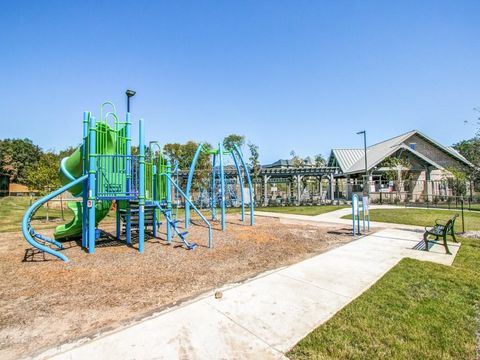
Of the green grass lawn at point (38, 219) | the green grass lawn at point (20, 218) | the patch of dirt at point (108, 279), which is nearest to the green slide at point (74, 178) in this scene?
the patch of dirt at point (108, 279)

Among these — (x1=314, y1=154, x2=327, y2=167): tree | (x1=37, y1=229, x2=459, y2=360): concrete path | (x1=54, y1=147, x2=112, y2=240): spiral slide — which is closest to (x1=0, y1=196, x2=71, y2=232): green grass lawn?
(x1=54, y1=147, x2=112, y2=240): spiral slide

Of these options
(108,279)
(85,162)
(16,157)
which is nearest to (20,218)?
(85,162)

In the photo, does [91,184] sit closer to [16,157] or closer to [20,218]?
[20,218]

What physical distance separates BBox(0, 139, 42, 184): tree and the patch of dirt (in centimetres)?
7397

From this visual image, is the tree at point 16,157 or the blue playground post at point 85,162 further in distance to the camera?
the tree at point 16,157

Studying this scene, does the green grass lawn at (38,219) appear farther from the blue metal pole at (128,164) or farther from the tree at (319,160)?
the tree at (319,160)

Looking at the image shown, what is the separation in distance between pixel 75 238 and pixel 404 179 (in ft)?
96.5

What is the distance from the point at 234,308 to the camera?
3.85 metres

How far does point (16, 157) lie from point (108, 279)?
84681 millimetres

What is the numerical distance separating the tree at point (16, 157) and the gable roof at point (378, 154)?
2818 inches

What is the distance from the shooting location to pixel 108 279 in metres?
5.26

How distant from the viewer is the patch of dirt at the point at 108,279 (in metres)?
3.47

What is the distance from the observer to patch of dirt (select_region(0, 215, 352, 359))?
3469 millimetres

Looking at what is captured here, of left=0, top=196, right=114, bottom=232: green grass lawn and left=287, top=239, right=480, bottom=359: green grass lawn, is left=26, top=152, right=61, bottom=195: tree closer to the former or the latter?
left=0, top=196, right=114, bottom=232: green grass lawn
